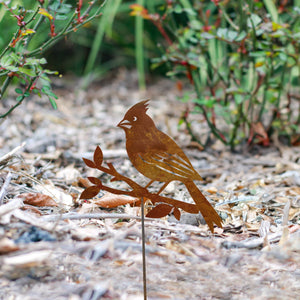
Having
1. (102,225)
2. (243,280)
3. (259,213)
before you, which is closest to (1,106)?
(102,225)

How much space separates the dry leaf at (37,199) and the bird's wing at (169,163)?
351mm

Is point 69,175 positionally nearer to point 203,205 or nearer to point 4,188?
point 4,188

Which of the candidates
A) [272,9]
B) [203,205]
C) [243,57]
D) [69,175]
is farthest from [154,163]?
[272,9]

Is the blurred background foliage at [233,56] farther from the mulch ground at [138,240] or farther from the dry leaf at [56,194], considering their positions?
the dry leaf at [56,194]

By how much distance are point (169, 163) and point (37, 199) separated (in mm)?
420

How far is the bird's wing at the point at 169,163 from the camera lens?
0.87m

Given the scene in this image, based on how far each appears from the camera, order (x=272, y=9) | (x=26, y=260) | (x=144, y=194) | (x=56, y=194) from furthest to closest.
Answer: (x=272, y=9) < (x=56, y=194) < (x=144, y=194) < (x=26, y=260)

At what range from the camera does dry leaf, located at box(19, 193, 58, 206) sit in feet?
3.40

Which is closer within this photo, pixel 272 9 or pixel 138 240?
pixel 138 240

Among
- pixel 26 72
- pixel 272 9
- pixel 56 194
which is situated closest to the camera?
pixel 26 72

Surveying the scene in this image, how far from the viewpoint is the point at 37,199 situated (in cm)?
104

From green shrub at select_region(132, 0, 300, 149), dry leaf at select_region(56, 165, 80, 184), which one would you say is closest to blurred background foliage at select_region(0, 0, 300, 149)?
green shrub at select_region(132, 0, 300, 149)

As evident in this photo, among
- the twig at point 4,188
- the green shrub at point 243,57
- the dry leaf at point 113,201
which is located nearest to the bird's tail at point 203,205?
the dry leaf at point 113,201

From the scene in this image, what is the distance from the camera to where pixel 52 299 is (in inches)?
28.0
